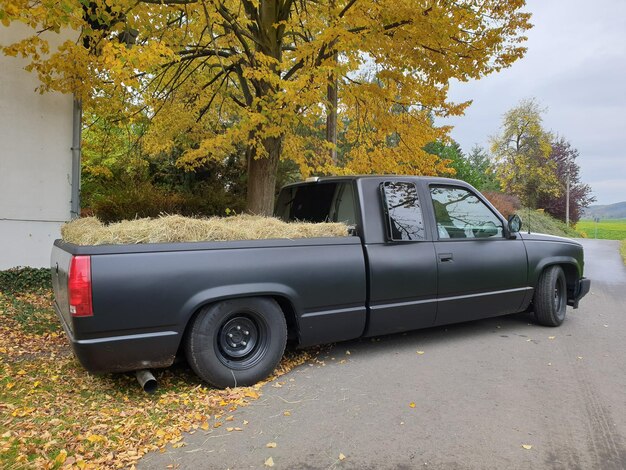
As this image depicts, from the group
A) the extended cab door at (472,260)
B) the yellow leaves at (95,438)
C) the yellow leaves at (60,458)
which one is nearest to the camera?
the yellow leaves at (60,458)

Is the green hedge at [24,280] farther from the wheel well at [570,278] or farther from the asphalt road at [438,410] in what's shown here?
the wheel well at [570,278]

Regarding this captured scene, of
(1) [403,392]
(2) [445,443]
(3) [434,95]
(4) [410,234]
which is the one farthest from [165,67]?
(2) [445,443]

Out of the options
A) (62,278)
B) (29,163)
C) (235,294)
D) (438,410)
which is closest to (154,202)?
(29,163)

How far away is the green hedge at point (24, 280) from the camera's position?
24.4 ft

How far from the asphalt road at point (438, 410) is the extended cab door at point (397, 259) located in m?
0.45

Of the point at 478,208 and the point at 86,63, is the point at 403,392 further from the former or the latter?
the point at 86,63

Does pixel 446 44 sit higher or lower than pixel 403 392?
higher

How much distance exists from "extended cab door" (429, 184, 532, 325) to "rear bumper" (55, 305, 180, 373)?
2.80 meters

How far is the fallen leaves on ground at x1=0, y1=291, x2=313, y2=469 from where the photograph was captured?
2764 mm

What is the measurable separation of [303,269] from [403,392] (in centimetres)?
132

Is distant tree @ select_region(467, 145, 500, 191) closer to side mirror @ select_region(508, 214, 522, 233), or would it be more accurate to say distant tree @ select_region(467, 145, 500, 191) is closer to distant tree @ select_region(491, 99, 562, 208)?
distant tree @ select_region(491, 99, 562, 208)

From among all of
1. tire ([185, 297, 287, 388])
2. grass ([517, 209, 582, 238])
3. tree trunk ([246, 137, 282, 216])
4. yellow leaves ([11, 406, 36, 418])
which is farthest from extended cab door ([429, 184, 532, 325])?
grass ([517, 209, 582, 238])

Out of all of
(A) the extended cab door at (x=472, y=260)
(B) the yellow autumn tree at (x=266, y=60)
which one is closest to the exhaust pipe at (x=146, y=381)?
(A) the extended cab door at (x=472, y=260)

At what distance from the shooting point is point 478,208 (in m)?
5.43
